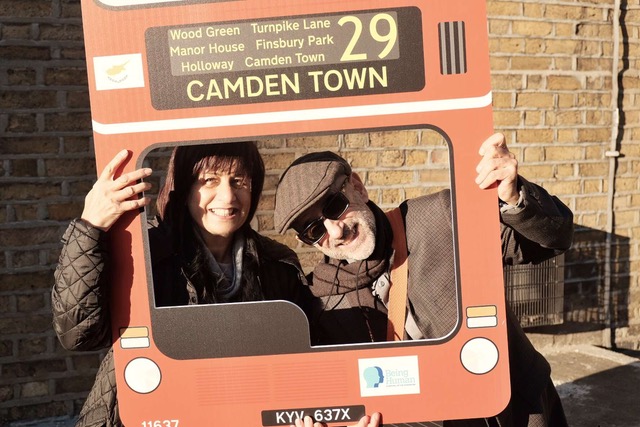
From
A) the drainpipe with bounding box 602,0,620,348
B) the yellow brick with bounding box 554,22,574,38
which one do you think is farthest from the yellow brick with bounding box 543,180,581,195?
the yellow brick with bounding box 554,22,574,38

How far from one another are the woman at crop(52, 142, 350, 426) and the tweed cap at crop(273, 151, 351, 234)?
129 mm

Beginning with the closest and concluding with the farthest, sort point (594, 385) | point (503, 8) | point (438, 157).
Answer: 1. point (438, 157)
2. point (594, 385)
3. point (503, 8)

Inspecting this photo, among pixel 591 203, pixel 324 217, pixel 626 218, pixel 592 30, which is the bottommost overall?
pixel 626 218

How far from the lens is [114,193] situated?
4.84 feet

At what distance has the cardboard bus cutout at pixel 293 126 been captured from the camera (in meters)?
1.45

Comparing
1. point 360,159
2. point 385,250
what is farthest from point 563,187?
point 385,250

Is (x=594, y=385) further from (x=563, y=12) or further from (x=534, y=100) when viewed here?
(x=563, y=12)

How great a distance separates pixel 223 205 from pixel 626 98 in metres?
3.59

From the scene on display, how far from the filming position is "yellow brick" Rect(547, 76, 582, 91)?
412 cm

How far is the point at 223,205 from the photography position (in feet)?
5.83

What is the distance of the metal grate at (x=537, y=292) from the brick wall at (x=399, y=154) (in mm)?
171

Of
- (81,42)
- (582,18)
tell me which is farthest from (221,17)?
(582,18)

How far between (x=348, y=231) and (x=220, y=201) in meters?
0.38

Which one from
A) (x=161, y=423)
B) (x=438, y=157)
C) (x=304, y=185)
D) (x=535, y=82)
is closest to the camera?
(x=161, y=423)
